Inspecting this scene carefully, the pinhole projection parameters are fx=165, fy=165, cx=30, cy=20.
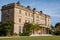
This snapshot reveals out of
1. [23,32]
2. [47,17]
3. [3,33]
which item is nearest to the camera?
[3,33]

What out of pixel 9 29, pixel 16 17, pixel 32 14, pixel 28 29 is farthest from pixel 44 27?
pixel 9 29

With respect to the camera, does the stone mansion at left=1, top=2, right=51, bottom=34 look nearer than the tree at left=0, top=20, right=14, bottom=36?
No

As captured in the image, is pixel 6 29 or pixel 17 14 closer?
pixel 6 29

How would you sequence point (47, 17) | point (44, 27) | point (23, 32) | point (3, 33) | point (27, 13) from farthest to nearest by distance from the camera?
1. point (47, 17)
2. point (44, 27)
3. point (27, 13)
4. point (23, 32)
5. point (3, 33)

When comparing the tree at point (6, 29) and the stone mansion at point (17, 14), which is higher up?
the stone mansion at point (17, 14)

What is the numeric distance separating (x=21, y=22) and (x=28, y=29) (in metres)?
2.94

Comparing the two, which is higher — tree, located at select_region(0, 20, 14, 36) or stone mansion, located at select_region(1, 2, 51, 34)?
stone mansion, located at select_region(1, 2, 51, 34)

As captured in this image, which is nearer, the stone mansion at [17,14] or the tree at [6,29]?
the tree at [6,29]

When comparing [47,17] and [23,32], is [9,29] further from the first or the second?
[47,17]

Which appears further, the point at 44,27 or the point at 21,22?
the point at 44,27

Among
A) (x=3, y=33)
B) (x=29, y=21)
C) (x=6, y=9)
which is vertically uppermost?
(x=6, y=9)

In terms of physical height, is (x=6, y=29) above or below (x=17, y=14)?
below

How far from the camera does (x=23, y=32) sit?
47.0 meters

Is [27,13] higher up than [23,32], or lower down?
higher up
